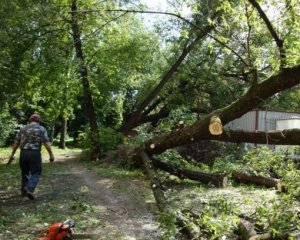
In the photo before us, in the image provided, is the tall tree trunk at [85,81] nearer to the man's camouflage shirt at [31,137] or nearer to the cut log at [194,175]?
the cut log at [194,175]

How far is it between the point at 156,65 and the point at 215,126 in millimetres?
14170

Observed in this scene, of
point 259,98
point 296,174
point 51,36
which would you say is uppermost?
point 51,36

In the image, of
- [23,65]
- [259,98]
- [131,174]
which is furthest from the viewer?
[23,65]

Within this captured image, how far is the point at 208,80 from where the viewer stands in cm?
1653

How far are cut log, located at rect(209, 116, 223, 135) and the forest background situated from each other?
0.65ft

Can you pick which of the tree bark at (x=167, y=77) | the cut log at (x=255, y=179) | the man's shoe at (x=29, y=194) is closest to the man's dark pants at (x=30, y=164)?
the man's shoe at (x=29, y=194)

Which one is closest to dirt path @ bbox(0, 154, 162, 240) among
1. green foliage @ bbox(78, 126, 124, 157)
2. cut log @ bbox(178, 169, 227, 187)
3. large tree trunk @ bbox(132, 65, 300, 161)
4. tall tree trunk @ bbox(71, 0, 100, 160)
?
cut log @ bbox(178, 169, 227, 187)

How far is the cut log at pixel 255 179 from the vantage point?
8242 millimetres

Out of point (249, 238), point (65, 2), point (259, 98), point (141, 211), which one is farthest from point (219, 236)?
point (65, 2)

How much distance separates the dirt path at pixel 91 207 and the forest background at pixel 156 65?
2.11 meters

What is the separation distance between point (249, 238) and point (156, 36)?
1510 centimetres

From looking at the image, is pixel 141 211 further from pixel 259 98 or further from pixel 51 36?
pixel 51 36

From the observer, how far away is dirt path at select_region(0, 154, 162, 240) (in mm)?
4754

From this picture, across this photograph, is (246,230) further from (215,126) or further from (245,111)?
(245,111)
